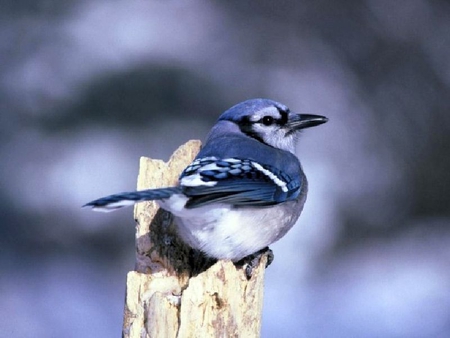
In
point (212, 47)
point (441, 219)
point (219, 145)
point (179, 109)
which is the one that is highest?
point (212, 47)

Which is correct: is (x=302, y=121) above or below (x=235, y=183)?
above

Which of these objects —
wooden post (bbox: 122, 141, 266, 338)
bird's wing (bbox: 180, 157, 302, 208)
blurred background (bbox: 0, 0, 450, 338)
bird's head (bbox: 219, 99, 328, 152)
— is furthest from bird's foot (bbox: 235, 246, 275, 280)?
blurred background (bbox: 0, 0, 450, 338)

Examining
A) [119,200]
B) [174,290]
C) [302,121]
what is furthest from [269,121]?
[119,200]

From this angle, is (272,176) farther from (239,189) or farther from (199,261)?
(199,261)

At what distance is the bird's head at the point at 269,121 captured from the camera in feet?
11.3

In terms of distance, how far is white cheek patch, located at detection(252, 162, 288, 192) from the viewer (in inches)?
126

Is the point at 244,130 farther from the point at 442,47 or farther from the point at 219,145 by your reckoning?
the point at 442,47

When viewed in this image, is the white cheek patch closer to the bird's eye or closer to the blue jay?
the blue jay

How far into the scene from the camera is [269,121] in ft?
11.4

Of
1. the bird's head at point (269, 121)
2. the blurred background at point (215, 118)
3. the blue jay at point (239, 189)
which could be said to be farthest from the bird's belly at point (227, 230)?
the blurred background at point (215, 118)

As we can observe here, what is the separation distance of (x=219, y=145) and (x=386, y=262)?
223 centimetres

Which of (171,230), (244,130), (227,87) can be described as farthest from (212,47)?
(171,230)

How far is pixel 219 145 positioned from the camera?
3.24 meters

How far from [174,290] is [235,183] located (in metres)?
0.35
